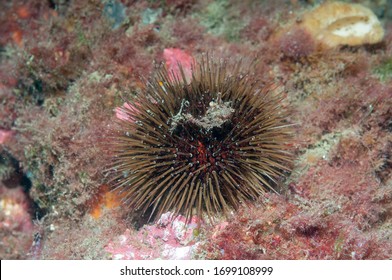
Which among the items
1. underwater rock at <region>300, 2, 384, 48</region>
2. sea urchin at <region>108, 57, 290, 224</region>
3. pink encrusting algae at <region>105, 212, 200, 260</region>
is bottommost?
pink encrusting algae at <region>105, 212, 200, 260</region>

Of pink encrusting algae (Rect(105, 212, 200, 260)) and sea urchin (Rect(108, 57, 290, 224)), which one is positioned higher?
sea urchin (Rect(108, 57, 290, 224))

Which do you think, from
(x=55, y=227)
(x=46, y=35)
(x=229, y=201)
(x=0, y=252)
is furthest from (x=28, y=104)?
(x=229, y=201)

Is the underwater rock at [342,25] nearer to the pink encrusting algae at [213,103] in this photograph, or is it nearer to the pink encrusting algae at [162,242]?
the pink encrusting algae at [213,103]

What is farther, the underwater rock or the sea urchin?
the underwater rock

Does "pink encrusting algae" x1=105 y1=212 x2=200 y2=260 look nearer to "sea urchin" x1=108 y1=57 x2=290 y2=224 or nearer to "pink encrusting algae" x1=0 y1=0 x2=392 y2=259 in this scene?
"pink encrusting algae" x1=0 y1=0 x2=392 y2=259

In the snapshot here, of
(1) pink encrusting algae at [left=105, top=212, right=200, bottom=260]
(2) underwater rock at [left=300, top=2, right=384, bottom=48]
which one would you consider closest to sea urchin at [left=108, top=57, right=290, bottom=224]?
(1) pink encrusting algae at [left=105, top=212, right=200, bottom=260]

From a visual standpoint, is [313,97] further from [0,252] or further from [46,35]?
[0,252]

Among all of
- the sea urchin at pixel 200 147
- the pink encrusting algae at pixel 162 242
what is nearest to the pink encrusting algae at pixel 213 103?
the pink encrusting algae at pixel 162 242
